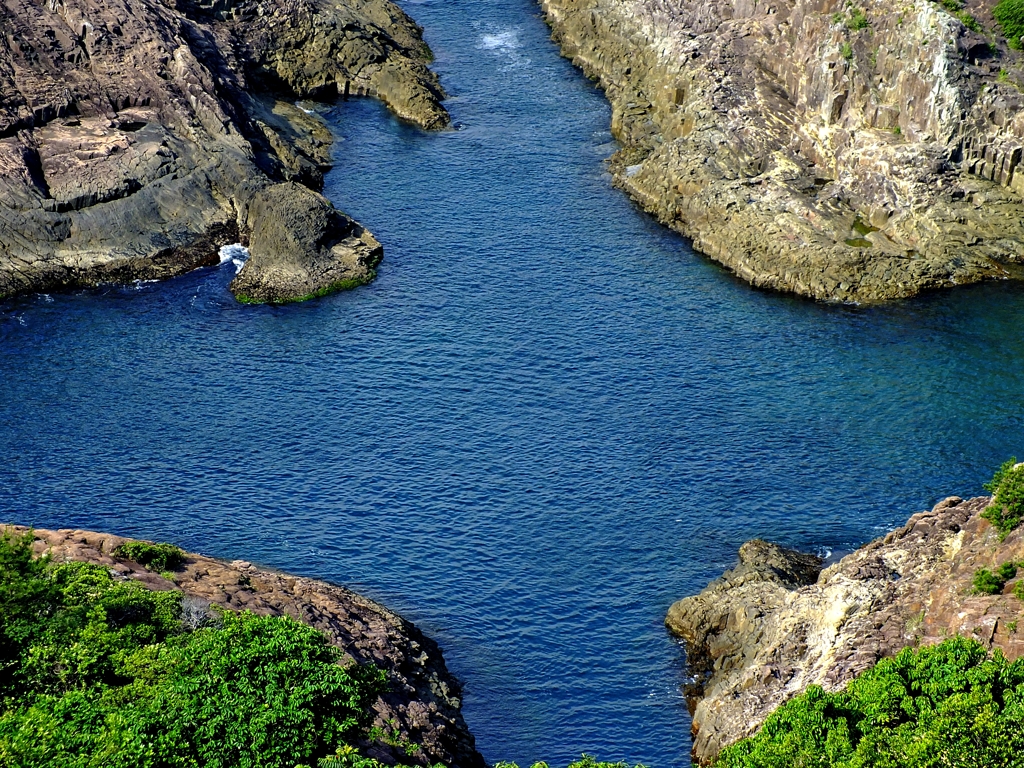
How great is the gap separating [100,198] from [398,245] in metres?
28.6

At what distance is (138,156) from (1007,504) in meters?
90.0

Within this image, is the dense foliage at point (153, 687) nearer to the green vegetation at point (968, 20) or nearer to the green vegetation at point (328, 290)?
the green vegetation at point (328, 290)

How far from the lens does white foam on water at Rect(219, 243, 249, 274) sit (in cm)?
12246

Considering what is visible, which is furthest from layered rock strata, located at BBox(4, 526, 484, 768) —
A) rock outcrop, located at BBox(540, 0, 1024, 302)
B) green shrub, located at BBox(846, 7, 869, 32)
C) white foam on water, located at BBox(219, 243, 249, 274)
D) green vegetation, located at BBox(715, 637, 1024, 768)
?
green shrub, located at BBox(846, 7, 869, 32)

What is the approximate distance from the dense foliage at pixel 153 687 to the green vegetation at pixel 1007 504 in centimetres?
3296

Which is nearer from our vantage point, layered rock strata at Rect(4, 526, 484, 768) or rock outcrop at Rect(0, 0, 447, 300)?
layered rock strata at Rect(4, 526, 484, 768)

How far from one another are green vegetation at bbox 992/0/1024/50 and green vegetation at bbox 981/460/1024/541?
65366mm

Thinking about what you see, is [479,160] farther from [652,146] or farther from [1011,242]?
[1011,242]

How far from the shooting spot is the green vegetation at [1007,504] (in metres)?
66.7

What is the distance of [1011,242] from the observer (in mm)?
114312

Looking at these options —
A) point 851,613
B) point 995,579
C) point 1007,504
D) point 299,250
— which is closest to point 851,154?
point 299,250

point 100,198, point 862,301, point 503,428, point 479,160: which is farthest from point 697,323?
point 100,198

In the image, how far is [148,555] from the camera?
74.4m

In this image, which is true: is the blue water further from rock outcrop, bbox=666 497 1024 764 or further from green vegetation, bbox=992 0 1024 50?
green vegetation, bbox=992 0 1024 50
